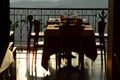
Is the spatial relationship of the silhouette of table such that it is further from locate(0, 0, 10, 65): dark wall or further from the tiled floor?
locate(0, 0, 10, 65): dark wall

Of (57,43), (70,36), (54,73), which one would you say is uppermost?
(70,36)

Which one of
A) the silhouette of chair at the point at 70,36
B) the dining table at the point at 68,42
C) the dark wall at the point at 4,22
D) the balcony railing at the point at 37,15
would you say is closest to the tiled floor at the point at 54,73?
the dining table at the point at 68,42

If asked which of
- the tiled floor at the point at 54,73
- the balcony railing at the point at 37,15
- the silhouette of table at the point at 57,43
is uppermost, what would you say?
the balcony railing at the point at 37,15

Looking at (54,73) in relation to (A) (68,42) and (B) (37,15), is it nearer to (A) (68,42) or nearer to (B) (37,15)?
(A) (68,42)

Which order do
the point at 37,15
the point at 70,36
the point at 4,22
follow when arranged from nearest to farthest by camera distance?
the point at 4,22 → the point at 70,36 → the point at 37,15

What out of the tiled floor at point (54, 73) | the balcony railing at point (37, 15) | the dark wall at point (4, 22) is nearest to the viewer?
the dark wall at point (4, 22)

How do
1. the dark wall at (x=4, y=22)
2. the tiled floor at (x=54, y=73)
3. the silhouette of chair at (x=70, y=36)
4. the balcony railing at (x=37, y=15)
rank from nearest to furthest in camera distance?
the dark wall at (x=4, y=22)
the silhouette of chair at (x=70, y=36)
the tiled floor at (x=54, y=73)
the balcony railing at (x=37, y=15)

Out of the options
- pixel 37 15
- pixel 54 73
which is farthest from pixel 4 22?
pixel 37 15

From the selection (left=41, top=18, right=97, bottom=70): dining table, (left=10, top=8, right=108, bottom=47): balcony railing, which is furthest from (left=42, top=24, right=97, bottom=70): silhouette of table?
(left=10, top=8, right=108, bottom=47): balcony railing

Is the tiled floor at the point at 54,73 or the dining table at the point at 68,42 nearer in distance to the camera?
the dining table at the point at 68,42

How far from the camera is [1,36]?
4.51 m

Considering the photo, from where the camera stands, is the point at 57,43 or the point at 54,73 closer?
the point at 57,43

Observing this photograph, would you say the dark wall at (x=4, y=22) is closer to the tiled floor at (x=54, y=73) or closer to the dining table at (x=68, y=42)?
the dining table at (x=68, y=42)

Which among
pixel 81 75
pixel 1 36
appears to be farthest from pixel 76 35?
pixel 1 36
